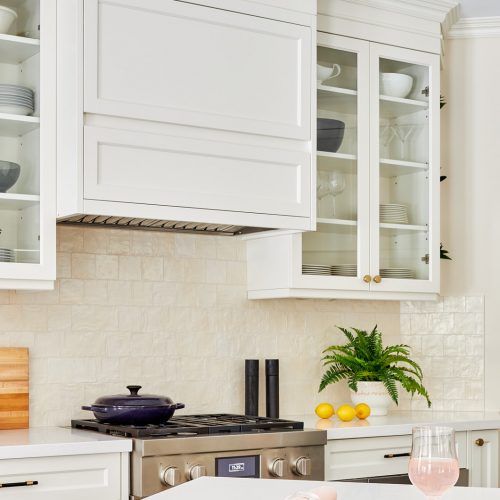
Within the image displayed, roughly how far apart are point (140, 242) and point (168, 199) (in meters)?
0.51

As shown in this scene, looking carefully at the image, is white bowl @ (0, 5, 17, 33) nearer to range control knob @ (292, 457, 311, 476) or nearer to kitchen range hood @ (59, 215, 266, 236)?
kitchen range hood @ (59, 215, 266, 236)

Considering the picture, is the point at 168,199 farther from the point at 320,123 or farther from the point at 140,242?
the point at 320,123

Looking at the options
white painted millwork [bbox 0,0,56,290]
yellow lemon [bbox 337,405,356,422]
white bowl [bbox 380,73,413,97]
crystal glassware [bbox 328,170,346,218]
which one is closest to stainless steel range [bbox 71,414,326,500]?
yellow lemon [bbox 337,405,356,422]

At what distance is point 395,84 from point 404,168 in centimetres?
39

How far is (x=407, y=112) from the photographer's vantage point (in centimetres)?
428

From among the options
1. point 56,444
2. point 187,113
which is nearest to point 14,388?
point 56,444

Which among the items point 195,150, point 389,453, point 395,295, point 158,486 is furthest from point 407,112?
point 158,486

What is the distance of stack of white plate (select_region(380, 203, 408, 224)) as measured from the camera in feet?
13.7

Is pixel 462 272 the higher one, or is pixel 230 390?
pixel 462 272

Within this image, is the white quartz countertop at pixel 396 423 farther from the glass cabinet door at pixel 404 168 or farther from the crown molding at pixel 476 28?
the crown molding at pixel 476 28

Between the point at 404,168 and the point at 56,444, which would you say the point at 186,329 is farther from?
the point at 404,168

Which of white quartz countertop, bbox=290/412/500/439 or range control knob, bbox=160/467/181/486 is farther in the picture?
white quartz countertop, bbox=290/412/500/439

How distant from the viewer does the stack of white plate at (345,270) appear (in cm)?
402

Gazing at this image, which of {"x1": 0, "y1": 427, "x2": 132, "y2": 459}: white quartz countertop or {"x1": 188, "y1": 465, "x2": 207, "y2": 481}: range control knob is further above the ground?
{"x1": 0, "y1": 427, "x2": 132, "y2": 459}: white quartz countertop
